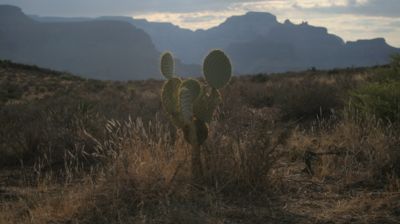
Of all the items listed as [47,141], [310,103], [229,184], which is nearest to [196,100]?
[229,184]

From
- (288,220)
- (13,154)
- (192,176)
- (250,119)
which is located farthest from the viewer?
(13,154)

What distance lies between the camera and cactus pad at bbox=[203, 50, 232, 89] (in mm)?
6102

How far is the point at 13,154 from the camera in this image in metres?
8.73

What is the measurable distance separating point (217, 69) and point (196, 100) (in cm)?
47

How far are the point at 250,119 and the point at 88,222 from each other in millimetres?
2541

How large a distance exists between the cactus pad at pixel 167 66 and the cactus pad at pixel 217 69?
48 centimetres

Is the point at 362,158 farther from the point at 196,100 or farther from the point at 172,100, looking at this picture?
the point at 172,100

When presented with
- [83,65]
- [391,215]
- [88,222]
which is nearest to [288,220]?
[391,215]

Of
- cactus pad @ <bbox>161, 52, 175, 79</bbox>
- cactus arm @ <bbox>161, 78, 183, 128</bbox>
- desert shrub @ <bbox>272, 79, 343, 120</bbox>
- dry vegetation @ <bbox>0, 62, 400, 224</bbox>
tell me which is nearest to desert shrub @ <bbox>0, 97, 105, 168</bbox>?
dry vegetation @ <bbox>0, 62, 400, 224</bbox>

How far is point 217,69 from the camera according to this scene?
613 cm

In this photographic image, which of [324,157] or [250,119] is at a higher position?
[250,119]

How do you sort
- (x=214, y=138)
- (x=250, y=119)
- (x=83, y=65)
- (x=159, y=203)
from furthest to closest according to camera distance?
(x=83, y=65) < (x=250, y=119) < (x=214, y=138) < (x=159, y=203)

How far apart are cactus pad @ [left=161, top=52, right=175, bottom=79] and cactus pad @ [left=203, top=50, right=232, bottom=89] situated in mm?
479

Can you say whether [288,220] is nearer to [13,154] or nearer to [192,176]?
[192,176]
